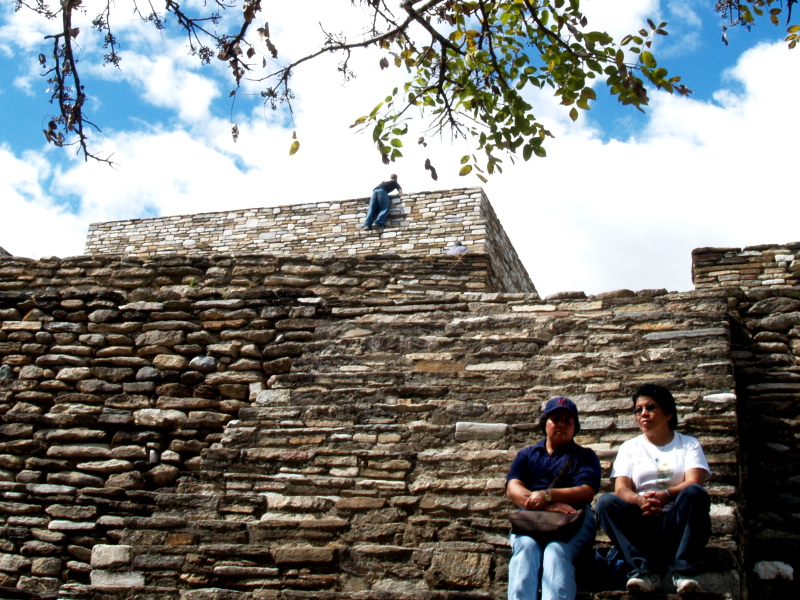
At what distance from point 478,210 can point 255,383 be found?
24.8 feet

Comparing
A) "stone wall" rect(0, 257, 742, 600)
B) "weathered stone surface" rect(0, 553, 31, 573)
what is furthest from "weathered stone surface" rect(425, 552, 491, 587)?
"weathered stone surface" rect(0, 553, 31, 573)

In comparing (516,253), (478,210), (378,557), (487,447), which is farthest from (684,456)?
(516,253)

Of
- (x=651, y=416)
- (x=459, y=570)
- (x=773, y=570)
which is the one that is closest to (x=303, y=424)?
A: (x=459, y=570)

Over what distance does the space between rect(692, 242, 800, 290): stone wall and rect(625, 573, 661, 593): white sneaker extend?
4.72m

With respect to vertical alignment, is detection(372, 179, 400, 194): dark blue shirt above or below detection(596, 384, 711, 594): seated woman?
above

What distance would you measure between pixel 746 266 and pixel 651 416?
4476mm

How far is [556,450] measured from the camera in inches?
155

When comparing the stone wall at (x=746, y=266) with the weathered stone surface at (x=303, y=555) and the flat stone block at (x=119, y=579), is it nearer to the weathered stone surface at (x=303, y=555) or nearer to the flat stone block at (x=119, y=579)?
the weathered stone surface at (x=303, y=555)

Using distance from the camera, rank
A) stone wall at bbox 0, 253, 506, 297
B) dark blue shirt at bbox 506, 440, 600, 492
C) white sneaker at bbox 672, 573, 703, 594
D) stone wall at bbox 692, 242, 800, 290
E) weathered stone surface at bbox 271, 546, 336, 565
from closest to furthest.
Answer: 1. white sneaker at bbox 672, 573, 703, 594
2. dark blue shirt at bbox 506, 440, 600, 492
3. weathered stone surface at bbox 271, 546, 336, 565
4. stone wall at bbox 0, 253, 506, 297
5. stone wall at bbox 692, 242, 800, 290

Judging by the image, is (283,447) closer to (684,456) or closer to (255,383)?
(255,383)

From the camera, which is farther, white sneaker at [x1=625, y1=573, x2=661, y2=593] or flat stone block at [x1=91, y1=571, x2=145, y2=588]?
flat stone block at [x1=91, y1=571, x2=145, y2=588]

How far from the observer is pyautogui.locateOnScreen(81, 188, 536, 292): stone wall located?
42.1 feet

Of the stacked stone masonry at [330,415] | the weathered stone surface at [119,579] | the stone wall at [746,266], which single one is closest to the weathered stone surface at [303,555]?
the stacked stone masonry at [330,415]

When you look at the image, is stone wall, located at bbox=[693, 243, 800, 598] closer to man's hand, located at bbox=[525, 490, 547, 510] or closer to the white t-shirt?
the white t-shirt
